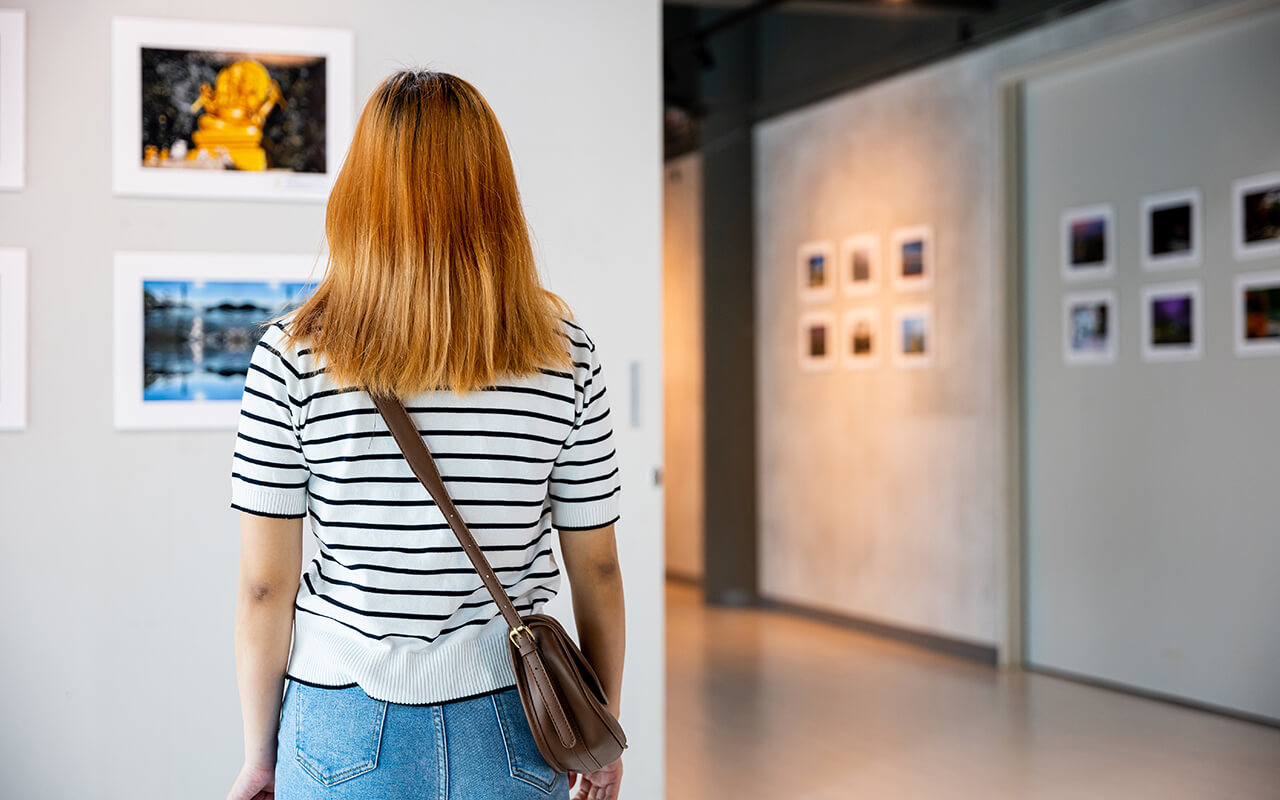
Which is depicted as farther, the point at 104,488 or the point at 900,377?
the point at 900,377

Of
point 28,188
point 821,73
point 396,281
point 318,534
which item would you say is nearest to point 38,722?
point 28,188

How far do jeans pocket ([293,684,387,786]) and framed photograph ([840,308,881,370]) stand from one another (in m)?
5.75

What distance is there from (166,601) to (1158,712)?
395 centimetres

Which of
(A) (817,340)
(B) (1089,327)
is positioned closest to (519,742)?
(B) (1089,327)

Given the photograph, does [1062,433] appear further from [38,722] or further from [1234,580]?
[38,722]

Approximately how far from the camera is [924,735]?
14.9 feet

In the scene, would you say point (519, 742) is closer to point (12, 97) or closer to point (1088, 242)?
point (12, 97)

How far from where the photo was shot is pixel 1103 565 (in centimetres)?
540

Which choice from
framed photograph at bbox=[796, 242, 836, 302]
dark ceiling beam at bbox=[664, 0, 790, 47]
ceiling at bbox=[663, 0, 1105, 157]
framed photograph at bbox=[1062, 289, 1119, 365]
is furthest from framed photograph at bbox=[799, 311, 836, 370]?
dark ceiling beam at bbox=[664, 0, 790, 47]

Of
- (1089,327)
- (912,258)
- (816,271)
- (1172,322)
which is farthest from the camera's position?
(816,271)

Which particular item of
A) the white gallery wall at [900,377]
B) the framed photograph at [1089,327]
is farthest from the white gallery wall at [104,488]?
the white gallery wall at [900,377]

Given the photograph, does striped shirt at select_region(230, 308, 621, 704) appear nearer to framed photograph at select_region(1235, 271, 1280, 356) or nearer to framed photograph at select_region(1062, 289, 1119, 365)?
framed photograph at select_region(1235, 271, 1280, 356)

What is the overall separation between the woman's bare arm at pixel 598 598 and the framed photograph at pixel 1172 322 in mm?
4211

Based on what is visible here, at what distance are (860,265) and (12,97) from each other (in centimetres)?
488
